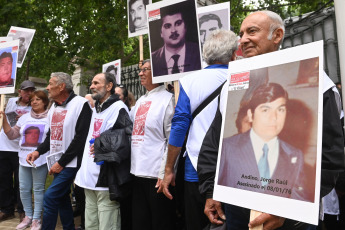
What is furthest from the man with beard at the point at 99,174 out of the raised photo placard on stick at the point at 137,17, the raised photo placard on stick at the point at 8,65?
the raised photo placard on stick at the point at 8,65

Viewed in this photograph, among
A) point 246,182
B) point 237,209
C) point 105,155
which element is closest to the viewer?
point 246,182

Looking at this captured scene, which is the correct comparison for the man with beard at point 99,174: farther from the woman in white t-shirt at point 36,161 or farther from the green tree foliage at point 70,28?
the green tree foliage at point 70,28

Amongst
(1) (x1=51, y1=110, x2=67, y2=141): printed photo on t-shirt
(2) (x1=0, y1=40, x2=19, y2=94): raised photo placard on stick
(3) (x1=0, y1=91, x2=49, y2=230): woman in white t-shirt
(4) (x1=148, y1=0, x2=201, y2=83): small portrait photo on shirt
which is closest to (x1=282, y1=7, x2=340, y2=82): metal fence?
(4) (x1=148, y1=0, x2=201, y2=83): small portrait photo on shirt

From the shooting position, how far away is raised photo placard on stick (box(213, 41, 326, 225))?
1256 millimetres

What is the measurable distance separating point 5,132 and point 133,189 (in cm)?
290

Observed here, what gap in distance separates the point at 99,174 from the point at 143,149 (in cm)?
60

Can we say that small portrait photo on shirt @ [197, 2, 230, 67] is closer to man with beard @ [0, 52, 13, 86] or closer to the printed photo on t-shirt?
the printed photo on t-shirt

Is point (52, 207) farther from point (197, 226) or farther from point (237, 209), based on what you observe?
point (237, 209)

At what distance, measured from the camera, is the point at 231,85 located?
1.63 m

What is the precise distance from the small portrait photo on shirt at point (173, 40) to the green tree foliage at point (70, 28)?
186 inches

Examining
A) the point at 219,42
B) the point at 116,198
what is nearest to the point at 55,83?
the point at 116,198

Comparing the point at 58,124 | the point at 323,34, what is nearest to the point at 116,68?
the point at 58,124

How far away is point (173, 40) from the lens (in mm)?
3305

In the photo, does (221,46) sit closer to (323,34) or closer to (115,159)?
(115,159)
